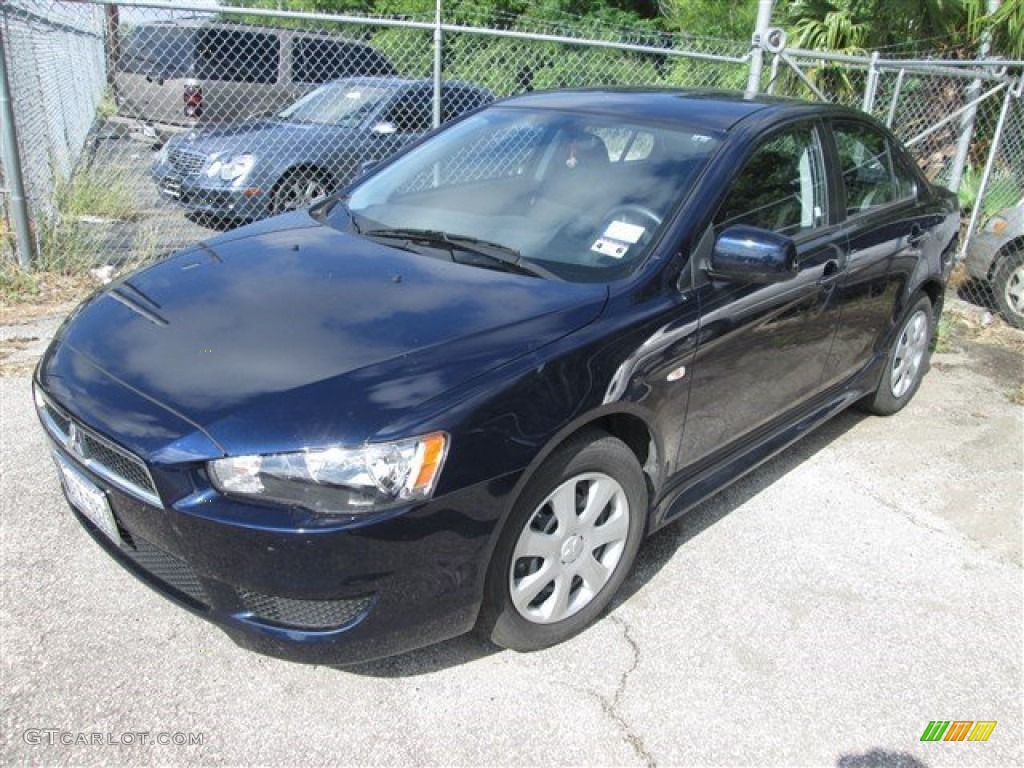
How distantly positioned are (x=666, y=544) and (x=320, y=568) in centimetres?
168

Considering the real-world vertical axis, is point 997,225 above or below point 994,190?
above

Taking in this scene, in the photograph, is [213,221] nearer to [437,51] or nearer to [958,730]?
[437,51]

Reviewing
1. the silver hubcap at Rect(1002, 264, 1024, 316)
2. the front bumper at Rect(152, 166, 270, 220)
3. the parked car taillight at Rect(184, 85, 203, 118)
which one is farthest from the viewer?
the parked car taillight at Rect(184, 85, 203, 118)

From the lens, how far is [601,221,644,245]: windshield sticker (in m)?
2.98

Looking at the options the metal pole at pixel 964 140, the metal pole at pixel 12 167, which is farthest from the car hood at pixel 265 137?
the metal pole at pixel 964 140

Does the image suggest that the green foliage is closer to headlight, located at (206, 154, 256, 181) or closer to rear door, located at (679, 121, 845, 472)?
rear door, located at (679, 121, 845, 472)

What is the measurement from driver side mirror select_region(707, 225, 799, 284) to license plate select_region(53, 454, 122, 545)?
6.76 feet

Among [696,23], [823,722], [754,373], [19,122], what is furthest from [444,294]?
[696,23]

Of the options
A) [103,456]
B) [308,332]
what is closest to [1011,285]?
[308,332]

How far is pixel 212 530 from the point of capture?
215 centimetres

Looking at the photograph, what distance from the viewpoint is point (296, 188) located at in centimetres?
762

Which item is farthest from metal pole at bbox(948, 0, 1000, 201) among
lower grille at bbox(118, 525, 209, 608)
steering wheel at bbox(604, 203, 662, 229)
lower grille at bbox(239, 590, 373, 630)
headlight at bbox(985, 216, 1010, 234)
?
lower grille at bbox(118, 525, 209, 608)

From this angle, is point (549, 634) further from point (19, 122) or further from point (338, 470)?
point (19, 122)

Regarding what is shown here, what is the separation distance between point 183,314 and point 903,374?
152 inches
